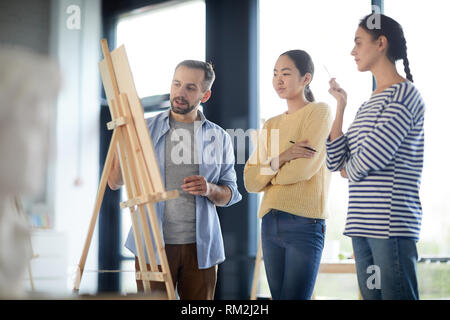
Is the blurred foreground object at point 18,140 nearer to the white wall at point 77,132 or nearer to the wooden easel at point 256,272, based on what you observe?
the wooden easel at point 256,272

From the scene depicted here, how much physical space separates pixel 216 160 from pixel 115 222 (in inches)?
57.5

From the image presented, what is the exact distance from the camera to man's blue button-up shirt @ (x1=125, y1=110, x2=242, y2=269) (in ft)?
6.79

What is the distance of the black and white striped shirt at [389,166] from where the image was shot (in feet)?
5.73

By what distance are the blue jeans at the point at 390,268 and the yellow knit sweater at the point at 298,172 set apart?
10.1 inches

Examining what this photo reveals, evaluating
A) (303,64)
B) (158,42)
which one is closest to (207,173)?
(303,64)

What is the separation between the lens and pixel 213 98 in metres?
2.91

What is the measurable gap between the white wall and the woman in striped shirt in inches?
79.6

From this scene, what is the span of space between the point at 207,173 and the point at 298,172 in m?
0.37

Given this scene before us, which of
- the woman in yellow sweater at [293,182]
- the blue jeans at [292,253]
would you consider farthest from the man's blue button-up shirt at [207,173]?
the blue jeans at [292,253]

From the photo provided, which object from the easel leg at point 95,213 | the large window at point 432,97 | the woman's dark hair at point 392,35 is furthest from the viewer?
the large window at point 432,97

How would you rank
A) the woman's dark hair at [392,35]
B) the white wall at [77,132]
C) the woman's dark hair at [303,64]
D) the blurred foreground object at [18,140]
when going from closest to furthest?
1. the blurred foreground object at [18,140]
2. the woman's dark hair at [392,35]
3. the woman's dark hair at [303,64]
4. the white wall at [77,132]

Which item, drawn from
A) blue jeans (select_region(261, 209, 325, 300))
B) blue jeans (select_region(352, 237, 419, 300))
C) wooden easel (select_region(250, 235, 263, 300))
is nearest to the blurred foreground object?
blue jeans (select_region(261, 209, 325, 300))
